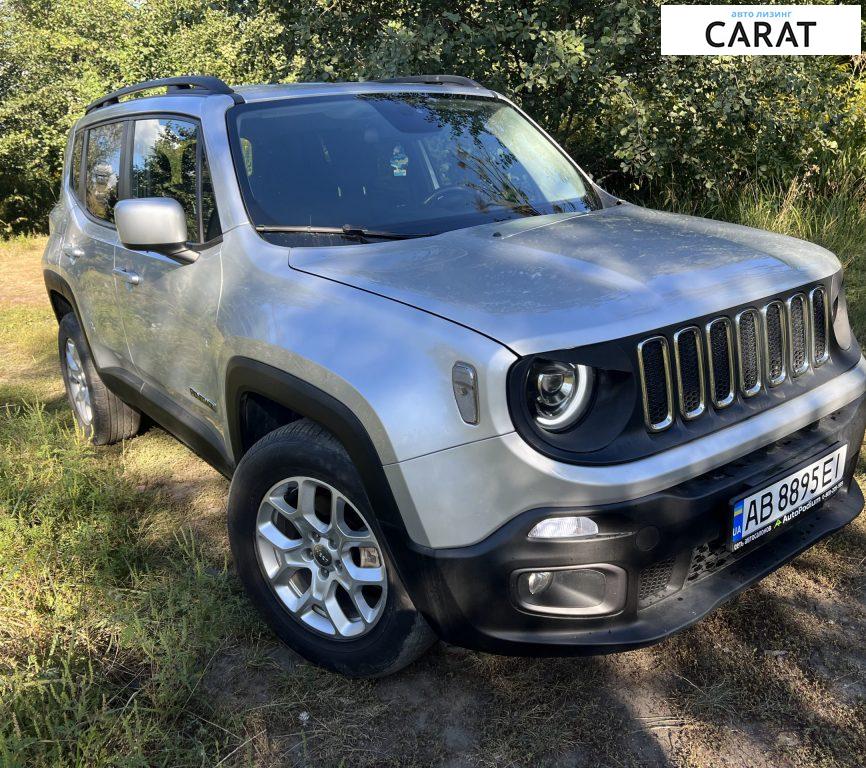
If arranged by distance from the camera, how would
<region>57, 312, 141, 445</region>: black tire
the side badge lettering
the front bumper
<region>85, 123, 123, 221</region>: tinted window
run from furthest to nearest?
<region>57, 312, 141, 445</region>: black tire < <region>85, 123, 123, 221</region>: tinted window < the side badge lettering < the front bumper

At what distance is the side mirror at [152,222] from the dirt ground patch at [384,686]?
3.87 ft

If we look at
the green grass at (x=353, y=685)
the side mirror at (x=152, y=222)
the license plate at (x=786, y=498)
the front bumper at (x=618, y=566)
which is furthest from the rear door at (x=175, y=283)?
the license plate at (x=786, y=498)

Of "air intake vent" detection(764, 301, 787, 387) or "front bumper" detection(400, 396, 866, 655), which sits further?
"air intake vent" detection(764, 301, 787, 387)

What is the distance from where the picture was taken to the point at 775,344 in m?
2.37

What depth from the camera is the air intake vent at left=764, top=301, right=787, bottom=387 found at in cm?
235

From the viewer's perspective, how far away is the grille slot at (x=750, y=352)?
2256 millimetres

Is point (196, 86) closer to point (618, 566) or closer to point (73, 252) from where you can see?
point (73, 252)

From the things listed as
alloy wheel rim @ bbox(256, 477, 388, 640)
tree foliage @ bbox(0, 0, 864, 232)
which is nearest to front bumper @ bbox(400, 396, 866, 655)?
alloy wheel rim @ bbox(256, 477, 388, 640)

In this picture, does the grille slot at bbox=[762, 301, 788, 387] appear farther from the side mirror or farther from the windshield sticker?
the side mirror

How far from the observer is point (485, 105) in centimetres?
365

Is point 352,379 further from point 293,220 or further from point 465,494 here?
point 293,220

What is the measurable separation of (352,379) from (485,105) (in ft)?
6.66

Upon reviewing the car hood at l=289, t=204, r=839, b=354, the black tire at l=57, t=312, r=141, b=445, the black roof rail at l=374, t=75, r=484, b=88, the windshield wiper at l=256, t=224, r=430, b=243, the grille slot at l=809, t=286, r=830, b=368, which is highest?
the black roof rail at l=374, t=75, r=484, b=88

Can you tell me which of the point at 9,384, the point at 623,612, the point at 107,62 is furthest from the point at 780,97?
the point at 107,62
